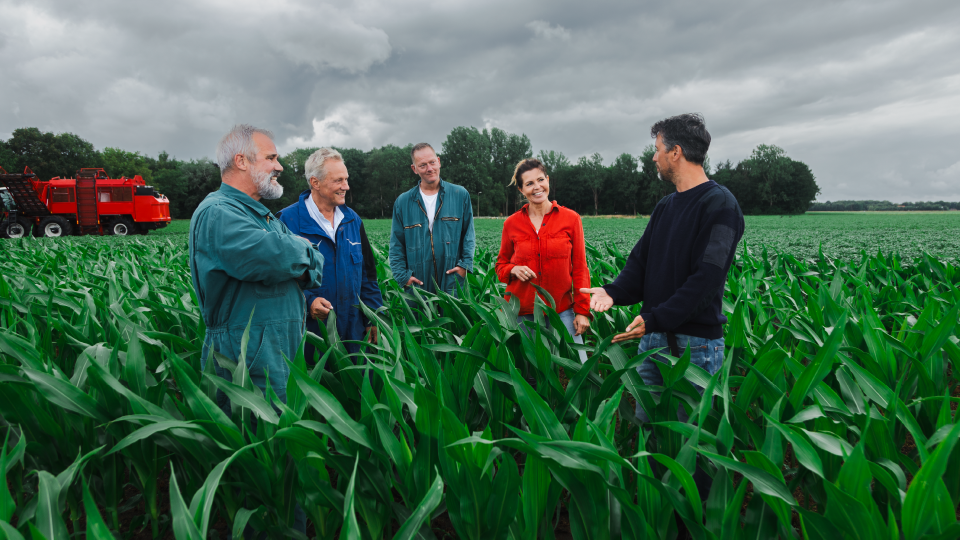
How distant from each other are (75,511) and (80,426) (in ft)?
0.98

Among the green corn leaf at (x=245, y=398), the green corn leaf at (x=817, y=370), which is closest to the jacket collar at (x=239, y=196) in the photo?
the green corn leaf at (x=245, y=398)

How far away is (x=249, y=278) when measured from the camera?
71.2 inches

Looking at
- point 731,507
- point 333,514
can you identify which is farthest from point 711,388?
point 333,514

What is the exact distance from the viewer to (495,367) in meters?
1.77

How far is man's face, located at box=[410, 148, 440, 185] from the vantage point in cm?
361

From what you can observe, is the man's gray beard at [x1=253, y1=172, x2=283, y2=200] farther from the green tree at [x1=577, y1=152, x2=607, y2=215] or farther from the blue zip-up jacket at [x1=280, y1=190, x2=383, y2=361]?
the green tree at [x1=577, y1=152, x2=607, y2=215]

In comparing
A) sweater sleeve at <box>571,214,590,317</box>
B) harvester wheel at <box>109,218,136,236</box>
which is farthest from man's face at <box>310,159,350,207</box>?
harvester wheel at <box>109,218,136,236</box>

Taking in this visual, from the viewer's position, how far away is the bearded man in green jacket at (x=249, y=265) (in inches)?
69.9

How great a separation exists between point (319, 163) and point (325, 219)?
0.32 metres

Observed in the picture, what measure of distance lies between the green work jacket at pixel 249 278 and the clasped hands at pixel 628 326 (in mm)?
1184

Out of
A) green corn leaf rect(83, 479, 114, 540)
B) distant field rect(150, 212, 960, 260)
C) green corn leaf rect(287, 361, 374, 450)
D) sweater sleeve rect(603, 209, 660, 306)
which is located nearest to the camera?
green corn leaf rect(83, 479, 114, 540)

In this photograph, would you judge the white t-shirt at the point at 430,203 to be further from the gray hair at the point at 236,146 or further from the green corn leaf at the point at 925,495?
the green corn leaf at the point at 925,495

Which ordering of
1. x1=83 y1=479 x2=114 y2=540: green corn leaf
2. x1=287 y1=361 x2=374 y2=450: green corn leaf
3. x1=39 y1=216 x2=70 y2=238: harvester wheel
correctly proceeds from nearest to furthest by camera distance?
1. x1=83 y1=479 x2=114 y2=540: green corn leaf
2. x1=287 y1=361 x2=374 y2=450: green corn leaf
3. x1=39 y1=216 x2=70 y2=238: harvester wheel

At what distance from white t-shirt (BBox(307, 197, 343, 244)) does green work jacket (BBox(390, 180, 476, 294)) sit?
86 centimetres
